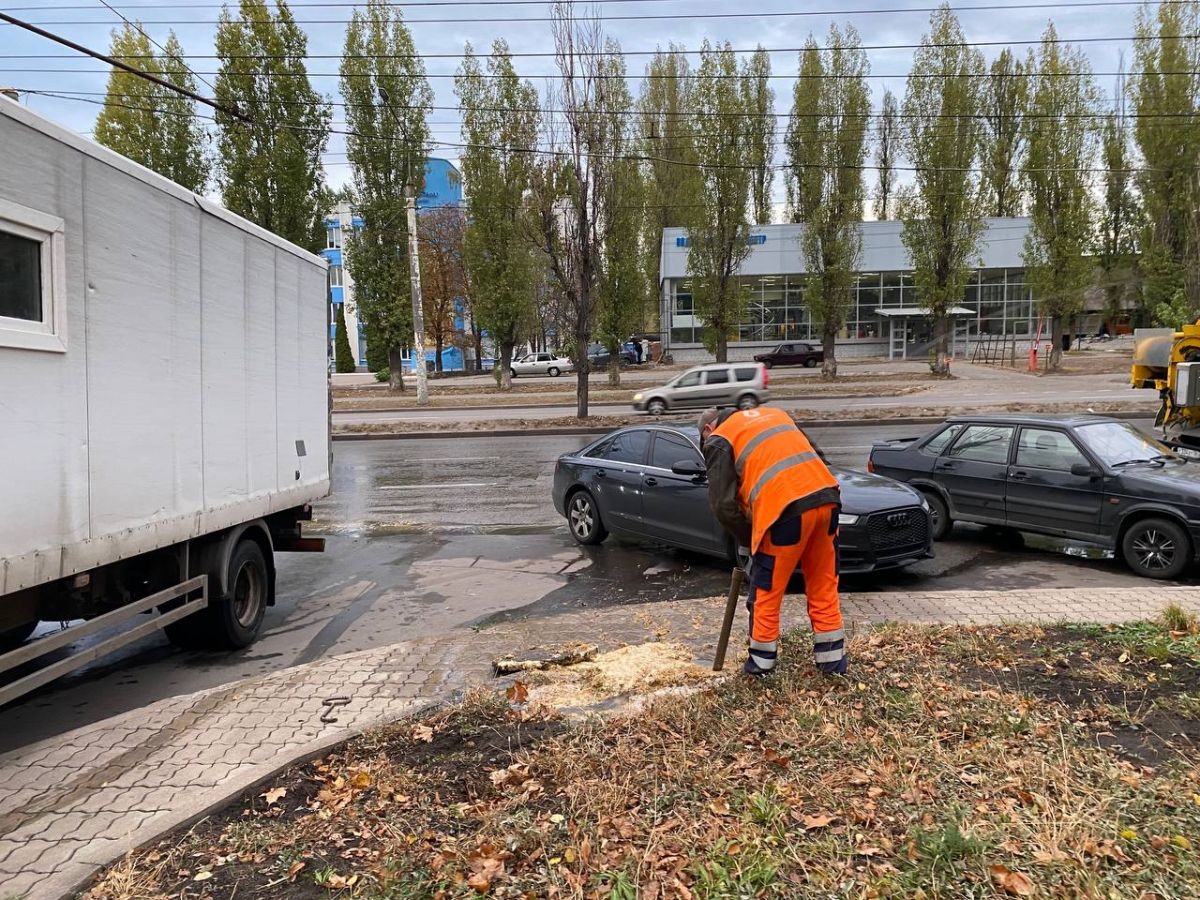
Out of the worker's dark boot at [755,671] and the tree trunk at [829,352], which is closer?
the worker's dark boot at [755,671]

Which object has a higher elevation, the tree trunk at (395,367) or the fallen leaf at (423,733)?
the tree trunk at (395,367)

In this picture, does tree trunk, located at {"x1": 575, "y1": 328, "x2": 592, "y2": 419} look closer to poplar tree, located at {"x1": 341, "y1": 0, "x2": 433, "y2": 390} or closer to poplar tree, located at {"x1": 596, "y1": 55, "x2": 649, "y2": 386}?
poplar tree, located at {"x1": 596, "y1": 55, "x2": 649, "y2": 386}

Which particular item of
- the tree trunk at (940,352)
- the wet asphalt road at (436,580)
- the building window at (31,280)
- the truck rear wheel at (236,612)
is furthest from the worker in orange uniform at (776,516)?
the tree trunk at (940,352)

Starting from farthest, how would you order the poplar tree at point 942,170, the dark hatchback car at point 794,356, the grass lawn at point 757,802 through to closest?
the dark hatchback car at point 794,356
the poplar tree at point 942,170
the grass lawn at point 757,802

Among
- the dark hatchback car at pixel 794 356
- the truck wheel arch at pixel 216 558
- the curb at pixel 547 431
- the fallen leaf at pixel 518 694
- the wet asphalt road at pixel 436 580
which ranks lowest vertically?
the wet asphalt road at pixel 436 580

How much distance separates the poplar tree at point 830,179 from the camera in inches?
1431

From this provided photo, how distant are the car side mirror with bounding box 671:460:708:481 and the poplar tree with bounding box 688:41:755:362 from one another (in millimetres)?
28489

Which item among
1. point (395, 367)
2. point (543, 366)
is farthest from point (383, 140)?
point (543, 366)

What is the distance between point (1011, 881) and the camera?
2596mm

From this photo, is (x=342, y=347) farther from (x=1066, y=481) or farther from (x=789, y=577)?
(x=789, y=577)

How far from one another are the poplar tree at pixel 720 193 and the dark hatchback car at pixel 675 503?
27550 millimetres

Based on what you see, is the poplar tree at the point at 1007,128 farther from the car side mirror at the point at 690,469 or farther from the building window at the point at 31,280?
the building window at the point at 31,280

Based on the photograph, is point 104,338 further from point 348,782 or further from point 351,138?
point 351,138

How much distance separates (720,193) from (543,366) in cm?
2088
